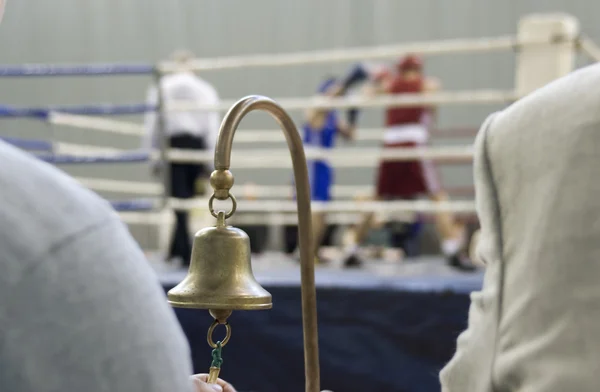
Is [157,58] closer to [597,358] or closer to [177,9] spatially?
[177,9]

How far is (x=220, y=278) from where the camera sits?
2.73 feet

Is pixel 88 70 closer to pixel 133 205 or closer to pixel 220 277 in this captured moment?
pixel 133 205

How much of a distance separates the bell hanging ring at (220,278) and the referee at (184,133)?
2.87m

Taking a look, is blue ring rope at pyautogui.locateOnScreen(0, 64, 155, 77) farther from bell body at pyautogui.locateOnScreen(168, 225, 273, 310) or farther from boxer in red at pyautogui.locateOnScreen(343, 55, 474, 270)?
bell body at pyautogui.locateOnScreen(168, 225, 273, 310)

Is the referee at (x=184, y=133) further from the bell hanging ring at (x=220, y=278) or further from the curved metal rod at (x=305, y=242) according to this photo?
the bell hanging ring at (x=220, y=278)

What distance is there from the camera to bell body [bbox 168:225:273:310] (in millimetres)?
812

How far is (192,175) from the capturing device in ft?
12.9

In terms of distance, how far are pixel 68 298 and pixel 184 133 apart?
3642 millimetres

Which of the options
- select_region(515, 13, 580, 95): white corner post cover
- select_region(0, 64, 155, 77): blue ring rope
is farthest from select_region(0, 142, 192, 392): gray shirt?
select_region(0, 64, 155, 77): blue ring rope

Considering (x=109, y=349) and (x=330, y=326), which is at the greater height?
(x=109, y=349)

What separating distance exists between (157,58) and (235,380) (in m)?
5.51

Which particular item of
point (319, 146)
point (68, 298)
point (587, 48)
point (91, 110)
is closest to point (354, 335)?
point (587, 48)

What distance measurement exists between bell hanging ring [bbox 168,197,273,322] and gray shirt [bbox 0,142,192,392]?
370mm

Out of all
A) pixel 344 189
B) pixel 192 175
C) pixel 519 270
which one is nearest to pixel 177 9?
pixel 344 189
